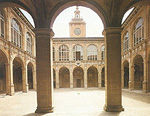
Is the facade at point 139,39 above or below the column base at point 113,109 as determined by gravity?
above

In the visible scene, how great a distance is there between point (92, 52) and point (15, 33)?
1520 cm

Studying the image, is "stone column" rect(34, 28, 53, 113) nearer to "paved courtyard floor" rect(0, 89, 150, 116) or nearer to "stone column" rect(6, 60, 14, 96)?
"paved courtyard floor" rect(0, 89, 150, 116)

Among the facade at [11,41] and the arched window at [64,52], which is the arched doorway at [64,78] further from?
the facade at [11,41]

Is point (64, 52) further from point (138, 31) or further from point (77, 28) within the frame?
point (138, 31)

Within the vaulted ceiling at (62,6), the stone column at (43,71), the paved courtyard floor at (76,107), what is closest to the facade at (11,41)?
the paved courtyard floor at (76,107)

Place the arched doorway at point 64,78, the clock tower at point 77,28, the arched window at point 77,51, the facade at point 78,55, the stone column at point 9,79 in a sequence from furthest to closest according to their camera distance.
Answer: the clock tower at point 77,28, the arched doorway at point 64,78, the arched window at point 77,51, the facade at point 78,55, the stone column at point 9,79

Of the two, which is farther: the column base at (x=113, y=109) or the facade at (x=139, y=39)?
the facade at (x=139, y=39)

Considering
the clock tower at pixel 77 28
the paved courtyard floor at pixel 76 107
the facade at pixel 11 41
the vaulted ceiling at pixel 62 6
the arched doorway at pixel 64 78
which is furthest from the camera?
the clock tower at pixel 77 28

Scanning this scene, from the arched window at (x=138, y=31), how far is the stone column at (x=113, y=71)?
1026cm

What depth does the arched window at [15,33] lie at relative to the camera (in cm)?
1254

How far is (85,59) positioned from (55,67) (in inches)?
275

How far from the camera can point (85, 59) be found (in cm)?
2172

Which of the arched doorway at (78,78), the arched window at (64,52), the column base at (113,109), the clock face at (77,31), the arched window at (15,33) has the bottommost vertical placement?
the arched doorway at (78,78)

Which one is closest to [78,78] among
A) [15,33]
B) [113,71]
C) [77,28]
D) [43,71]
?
[77,28]
